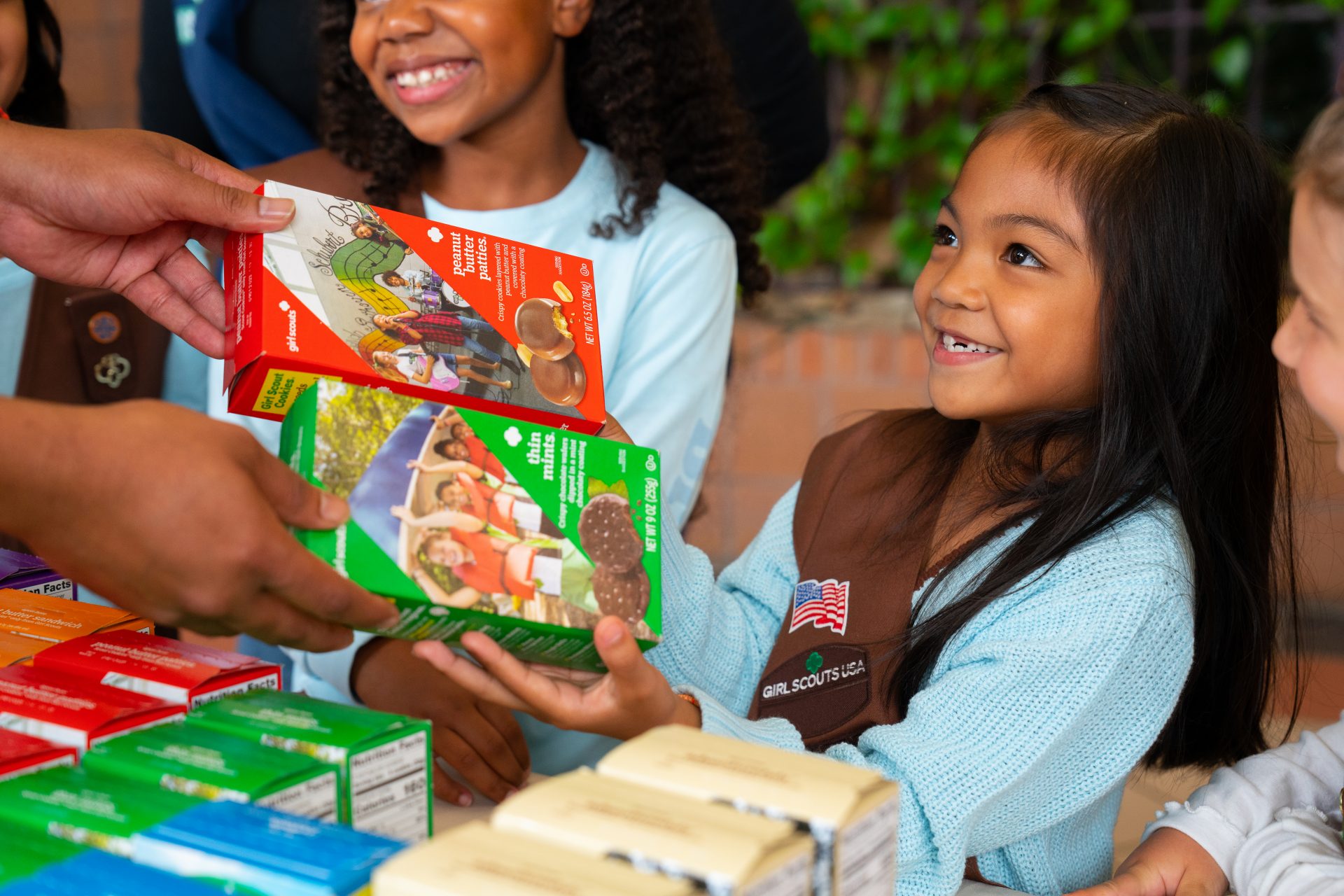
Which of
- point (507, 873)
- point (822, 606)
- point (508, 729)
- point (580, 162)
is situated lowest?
point (508, 729)

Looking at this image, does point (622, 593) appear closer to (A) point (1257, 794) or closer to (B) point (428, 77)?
(A) point (1257, 794)

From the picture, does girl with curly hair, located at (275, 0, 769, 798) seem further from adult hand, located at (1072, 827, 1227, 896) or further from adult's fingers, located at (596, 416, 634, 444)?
adult hand, located at (1072, 827, 1227, 896)

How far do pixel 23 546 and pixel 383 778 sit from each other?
975mm

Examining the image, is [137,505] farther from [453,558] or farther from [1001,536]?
[1001,536]

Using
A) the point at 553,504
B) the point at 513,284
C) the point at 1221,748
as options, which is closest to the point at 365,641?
the point at 513,284

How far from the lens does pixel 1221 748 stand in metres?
1.37

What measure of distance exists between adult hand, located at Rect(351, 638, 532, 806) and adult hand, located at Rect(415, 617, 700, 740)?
0.66ft

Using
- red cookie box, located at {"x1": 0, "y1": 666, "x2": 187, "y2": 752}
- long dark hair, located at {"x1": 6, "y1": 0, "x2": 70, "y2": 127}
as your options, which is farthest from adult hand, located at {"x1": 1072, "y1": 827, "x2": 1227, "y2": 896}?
long dark hair, located at {"x1": 6, "y1": 0, "x2": 70, "y2": 127}

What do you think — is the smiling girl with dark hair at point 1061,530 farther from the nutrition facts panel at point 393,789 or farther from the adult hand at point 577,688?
the nutrition facts panel at point 393,789

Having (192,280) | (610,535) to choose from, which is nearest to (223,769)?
(610,535)

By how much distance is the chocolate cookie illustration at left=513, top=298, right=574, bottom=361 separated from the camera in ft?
3.47

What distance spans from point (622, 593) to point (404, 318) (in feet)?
0.93

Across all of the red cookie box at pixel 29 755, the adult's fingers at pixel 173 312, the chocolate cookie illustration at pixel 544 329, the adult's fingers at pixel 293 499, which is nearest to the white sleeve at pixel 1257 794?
the chocolate cookie illustration at pixel 544 329

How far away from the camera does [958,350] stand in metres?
1.35
